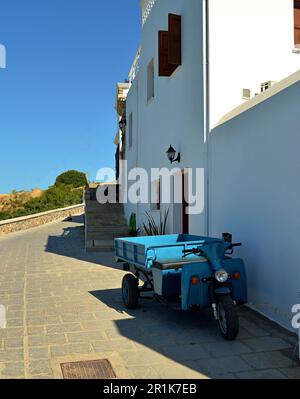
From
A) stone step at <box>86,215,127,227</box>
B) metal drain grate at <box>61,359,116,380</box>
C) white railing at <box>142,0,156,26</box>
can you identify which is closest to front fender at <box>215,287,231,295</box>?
metal drain grate at <box>61,359,116,380</box>

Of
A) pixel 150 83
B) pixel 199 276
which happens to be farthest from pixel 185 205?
pixel 150 83

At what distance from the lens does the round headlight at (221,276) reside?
184 inches

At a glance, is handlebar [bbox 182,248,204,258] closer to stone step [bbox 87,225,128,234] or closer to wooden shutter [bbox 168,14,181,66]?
wooden shutter [bbox 168,14,181,66]

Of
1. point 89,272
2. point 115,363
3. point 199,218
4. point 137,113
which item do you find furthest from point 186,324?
point 137,113

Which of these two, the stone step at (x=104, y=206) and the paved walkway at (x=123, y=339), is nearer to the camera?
the paved walkway at (x=123, y=339)

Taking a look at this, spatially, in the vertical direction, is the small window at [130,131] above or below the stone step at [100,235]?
above

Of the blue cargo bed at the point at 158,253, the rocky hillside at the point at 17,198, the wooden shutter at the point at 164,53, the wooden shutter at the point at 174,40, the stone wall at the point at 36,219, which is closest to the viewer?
the blue cargo bed at the point at 158,253

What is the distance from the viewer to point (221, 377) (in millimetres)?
3686

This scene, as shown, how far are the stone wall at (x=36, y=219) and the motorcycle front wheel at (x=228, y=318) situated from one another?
55.6 ft

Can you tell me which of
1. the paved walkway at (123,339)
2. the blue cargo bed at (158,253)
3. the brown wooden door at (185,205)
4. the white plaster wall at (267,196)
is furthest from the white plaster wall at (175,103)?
the paved walkway at (123,339)

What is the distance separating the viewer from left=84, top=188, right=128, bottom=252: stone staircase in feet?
44.9

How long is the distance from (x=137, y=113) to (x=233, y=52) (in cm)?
717

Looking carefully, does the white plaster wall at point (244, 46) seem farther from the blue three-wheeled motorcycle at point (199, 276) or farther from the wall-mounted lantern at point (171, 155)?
the blue three-wheeled motorcycle at point (199, 276)

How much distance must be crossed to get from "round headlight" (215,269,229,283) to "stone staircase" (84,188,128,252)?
29.1ft
